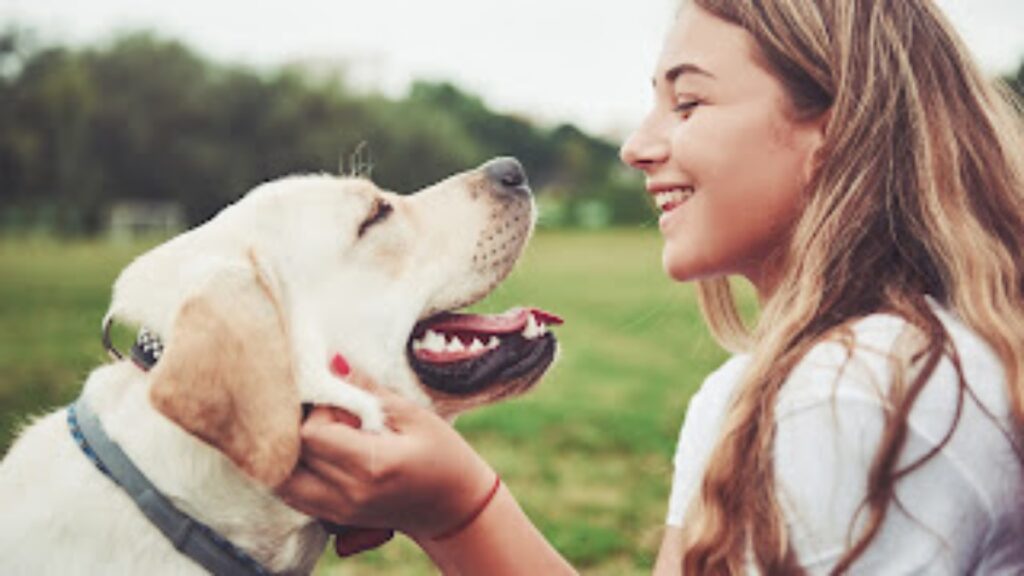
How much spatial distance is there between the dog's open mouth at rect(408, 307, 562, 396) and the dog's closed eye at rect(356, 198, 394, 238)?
0.30 m

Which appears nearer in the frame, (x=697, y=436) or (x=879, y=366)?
(x=879, y=366)

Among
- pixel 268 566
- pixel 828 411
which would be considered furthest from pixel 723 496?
pixel 268 566

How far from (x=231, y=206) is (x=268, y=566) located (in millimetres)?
905

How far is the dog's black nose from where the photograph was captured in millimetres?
3240

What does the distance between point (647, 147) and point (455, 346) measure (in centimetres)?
76

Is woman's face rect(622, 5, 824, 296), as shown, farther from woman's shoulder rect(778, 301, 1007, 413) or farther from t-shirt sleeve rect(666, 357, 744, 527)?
woman's shoulder rect(778, 301, 1007, 413)

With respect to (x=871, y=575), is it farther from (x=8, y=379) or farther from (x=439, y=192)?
(x=8, y=379)

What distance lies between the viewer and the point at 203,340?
7.06 feet

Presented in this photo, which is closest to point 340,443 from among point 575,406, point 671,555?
point 671,555

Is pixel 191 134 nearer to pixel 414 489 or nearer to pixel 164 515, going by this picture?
pixel 164 515

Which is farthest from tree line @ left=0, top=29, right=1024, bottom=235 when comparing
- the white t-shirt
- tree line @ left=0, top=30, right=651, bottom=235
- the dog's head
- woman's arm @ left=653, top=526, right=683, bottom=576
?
the white t-shirt

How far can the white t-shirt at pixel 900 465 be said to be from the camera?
6.70ft

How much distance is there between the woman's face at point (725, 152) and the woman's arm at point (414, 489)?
75 cm

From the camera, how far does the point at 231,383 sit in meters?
2.15
